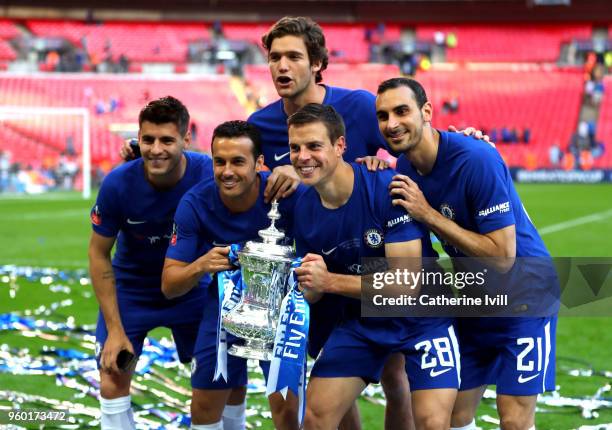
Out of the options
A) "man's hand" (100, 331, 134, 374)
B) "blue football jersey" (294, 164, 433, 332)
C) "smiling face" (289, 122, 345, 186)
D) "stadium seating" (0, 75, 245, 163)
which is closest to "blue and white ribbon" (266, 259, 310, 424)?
"blue football jersey" (294, 164, 433, 332)

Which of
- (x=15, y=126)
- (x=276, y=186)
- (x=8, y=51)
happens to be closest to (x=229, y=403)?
(x=276, y=186)

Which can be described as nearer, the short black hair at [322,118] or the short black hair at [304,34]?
the short black hair at [322,118]

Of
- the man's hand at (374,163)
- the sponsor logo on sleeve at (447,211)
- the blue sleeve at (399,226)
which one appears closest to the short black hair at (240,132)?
the man's hand at (374,163)

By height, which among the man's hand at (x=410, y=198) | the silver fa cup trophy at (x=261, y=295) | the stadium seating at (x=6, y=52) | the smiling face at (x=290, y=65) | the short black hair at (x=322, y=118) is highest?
the stadium seating at (x=6, y=52)

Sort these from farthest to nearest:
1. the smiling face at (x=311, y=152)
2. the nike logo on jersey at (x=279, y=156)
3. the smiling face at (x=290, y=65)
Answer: the nike logo on jersey at (x=279, y=156), the smiling face at (x=290, y=65), the smiling face at (x=311, y=152)

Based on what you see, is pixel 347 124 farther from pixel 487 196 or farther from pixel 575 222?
pixel 575 222

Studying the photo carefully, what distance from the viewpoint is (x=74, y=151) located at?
105ft

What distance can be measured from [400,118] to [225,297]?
1212 mm

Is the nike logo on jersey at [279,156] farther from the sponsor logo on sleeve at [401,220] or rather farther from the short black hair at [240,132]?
the sponsor logo on sleeve at [401,220]

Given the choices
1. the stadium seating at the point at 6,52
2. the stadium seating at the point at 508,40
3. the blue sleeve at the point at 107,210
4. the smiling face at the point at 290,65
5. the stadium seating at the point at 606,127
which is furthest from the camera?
the stadium seating at the point at 508,40

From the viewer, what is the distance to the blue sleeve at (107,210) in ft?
16.8

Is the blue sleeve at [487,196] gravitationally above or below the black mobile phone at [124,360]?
above

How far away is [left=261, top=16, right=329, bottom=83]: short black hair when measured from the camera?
5062mm

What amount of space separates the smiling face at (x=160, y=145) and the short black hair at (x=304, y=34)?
2.48 ft
